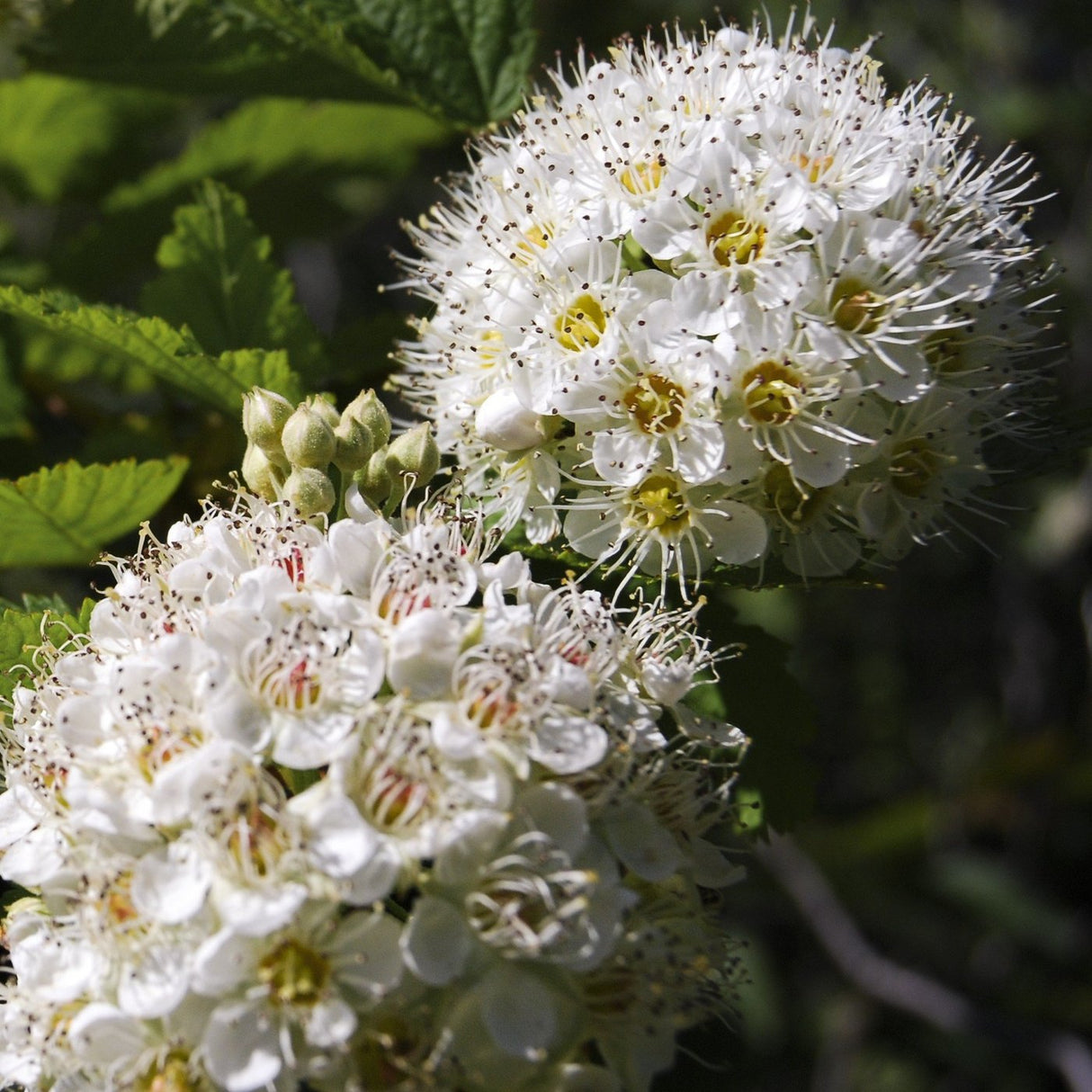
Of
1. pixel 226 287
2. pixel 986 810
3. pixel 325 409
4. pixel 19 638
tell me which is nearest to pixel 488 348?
pixel 325 409

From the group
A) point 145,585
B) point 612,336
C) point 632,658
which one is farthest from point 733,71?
point 145,585

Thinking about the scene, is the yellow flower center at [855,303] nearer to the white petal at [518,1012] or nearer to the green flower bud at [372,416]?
the green flower bud at [372,416]

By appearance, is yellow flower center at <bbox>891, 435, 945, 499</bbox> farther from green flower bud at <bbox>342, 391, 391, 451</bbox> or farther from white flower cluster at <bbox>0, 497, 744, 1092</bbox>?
green flower bud at <bbox>342, 391, 391, 451</bbox>

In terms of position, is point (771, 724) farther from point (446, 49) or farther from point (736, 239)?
point (446, 49)

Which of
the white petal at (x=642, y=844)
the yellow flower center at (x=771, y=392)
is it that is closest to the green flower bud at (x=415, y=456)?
the yellow flower center at (x=771, y=392)

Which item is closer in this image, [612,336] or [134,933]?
[134,933]

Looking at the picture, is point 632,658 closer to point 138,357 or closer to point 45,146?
point 138,357
